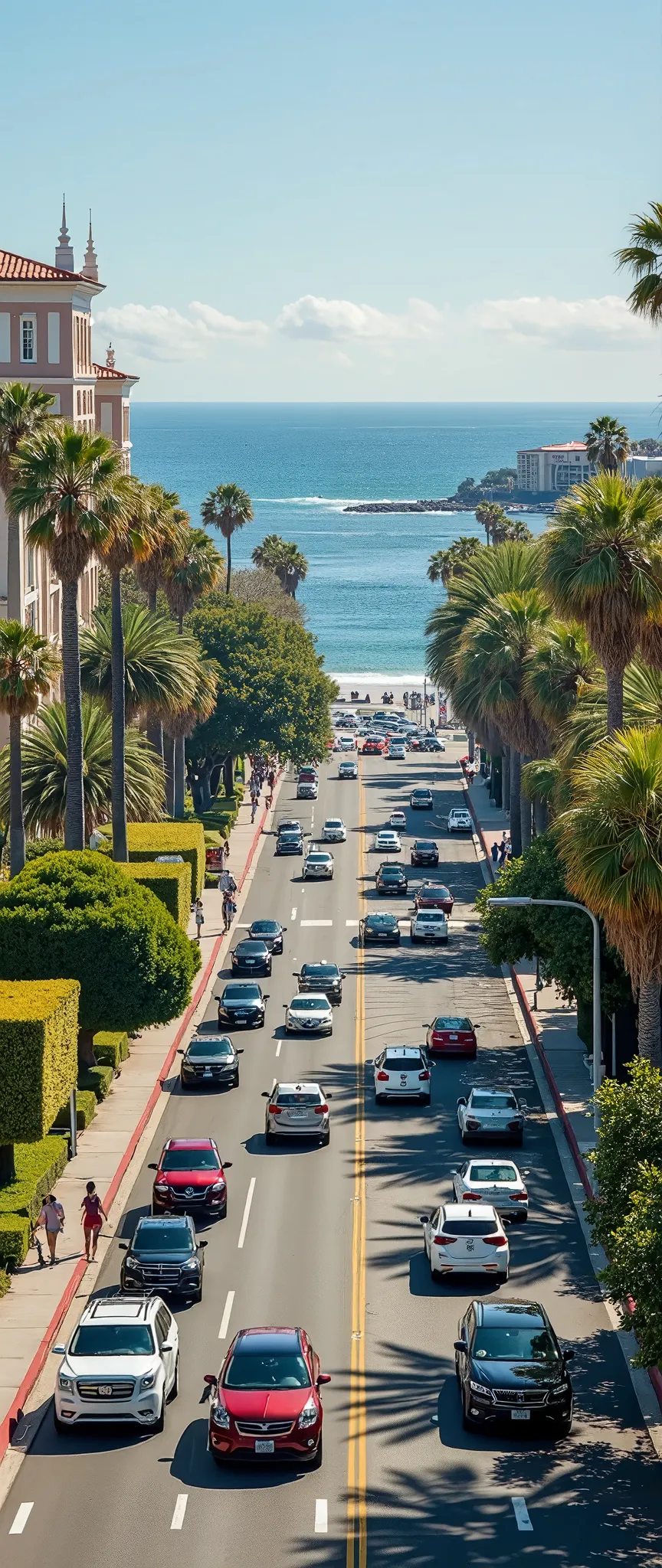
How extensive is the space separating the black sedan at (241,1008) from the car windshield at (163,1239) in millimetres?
19822

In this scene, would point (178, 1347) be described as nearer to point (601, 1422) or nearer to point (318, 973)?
point (601, 1422)

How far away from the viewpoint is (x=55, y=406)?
8325cm

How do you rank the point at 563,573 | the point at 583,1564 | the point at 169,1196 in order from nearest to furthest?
the point at 583,1564 < the point at 169,1196 < the point at 563,573

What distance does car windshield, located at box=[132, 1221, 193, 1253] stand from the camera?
29766 mm

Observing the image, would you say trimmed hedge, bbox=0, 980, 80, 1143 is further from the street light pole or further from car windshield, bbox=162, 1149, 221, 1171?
the street light pole

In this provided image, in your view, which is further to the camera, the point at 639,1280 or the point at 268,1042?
the point at 268,1042

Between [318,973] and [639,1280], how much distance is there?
3094cm

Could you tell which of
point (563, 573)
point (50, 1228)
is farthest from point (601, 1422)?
point (563, 573)

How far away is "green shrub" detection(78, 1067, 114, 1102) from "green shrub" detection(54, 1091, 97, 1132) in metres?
1.45

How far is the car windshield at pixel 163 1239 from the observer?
2977 centimetres

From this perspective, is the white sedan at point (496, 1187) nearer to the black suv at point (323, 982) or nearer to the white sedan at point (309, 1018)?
the white sedan at point (309, 1018)

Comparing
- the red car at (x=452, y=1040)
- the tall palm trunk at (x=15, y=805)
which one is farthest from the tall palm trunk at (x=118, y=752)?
the red car at (x=452, y=1040)

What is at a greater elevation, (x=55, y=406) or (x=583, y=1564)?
(x=55, y=406)

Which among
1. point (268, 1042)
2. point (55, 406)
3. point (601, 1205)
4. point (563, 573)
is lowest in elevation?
point (268, 1042)
